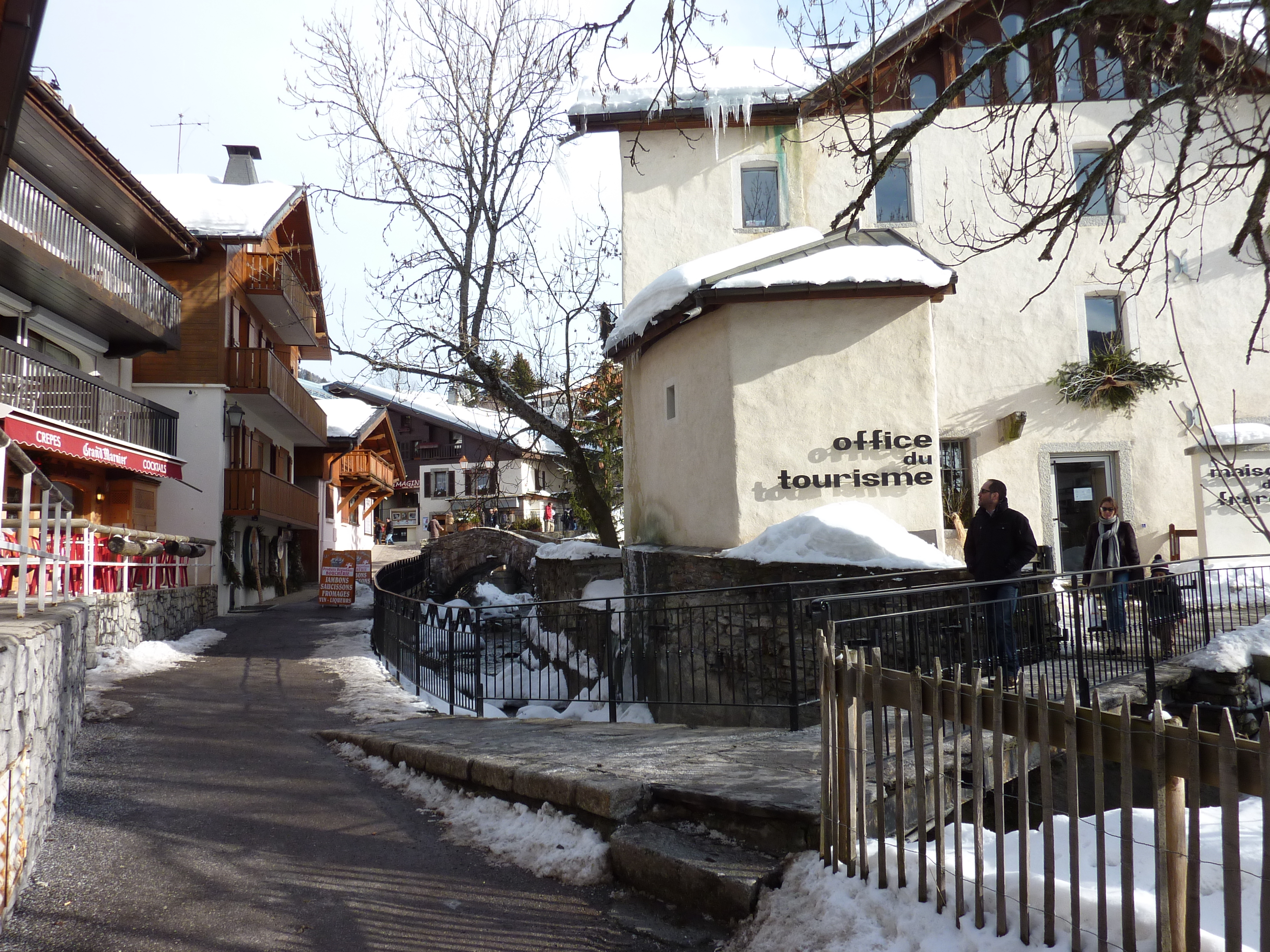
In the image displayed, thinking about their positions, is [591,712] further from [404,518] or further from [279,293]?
[404,518]

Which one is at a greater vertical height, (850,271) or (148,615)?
(850,271)

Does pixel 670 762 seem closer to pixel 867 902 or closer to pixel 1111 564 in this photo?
pixel 867 902

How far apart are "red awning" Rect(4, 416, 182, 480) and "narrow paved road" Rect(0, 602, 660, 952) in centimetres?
747

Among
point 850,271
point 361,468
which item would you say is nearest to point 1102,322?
point 850,271

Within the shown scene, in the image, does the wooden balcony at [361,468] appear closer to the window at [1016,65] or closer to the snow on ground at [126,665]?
the snow on ground at [126,665]

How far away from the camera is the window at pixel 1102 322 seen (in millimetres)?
15492

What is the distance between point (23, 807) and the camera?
4180 mm

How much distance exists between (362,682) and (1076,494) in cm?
1160

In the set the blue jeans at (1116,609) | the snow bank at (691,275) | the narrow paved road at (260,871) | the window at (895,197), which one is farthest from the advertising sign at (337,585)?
the blue jeans at (1116,609)

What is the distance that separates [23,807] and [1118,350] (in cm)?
1566

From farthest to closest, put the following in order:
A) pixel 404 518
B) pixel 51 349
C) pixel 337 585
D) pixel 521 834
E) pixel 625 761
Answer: pixel 404 518 < pixel 337 585 < pixel 51 349 < pixel 625 761 < pixel 521 834

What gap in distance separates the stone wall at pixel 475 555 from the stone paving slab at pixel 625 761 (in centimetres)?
1368

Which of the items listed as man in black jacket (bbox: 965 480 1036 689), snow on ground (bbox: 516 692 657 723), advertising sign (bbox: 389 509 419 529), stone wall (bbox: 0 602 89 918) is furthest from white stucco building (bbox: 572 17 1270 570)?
advertising sign (bbox: 389 509 419 529)

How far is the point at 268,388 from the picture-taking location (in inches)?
821
